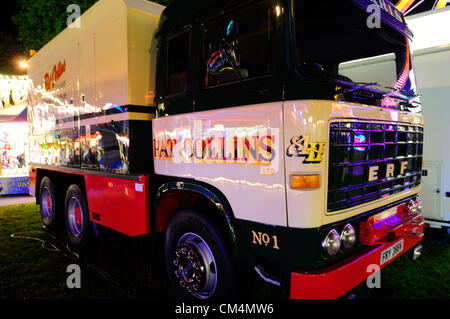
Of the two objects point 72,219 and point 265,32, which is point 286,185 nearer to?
point 265,32

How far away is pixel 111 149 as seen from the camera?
12.7ft

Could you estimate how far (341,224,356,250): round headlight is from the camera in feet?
8.03

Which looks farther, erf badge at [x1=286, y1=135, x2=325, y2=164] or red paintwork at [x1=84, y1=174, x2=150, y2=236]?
A: red paintwork at [x1=84, y1=174, x2=150, y2=236]

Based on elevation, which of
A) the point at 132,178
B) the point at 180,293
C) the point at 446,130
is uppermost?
the point at 446,130

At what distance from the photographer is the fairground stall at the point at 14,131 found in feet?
36.3

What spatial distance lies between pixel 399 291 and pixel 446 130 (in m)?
2.50

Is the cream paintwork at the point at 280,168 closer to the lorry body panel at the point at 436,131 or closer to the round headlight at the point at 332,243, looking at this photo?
the round headlight at the point at 332,243

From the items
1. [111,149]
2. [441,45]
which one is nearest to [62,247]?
[111,149]

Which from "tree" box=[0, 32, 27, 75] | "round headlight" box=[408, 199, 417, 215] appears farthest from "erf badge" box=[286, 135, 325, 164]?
"tree" box=[0, 32, 27, 75]

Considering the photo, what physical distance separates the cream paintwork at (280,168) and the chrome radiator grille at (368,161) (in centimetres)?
7

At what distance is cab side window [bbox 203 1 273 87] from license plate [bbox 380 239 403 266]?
1768 millimetres

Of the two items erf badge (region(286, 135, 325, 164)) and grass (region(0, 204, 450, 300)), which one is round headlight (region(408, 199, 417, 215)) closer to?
grass (region(0, 204, 450, 300))

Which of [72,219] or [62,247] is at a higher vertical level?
[72,219]
